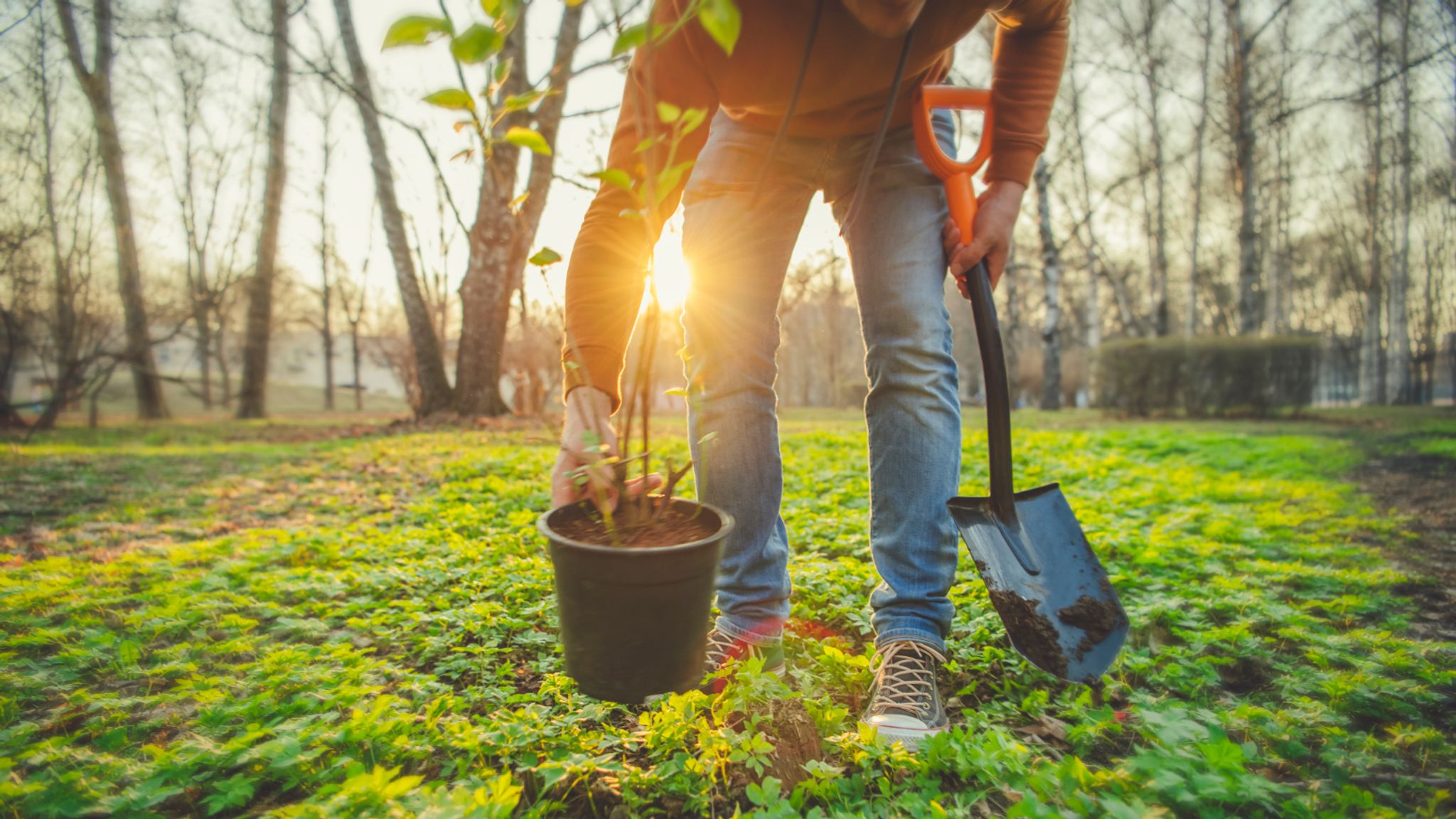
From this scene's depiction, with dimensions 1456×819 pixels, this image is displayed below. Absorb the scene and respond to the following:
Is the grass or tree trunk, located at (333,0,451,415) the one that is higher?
tree trunk, located at (333,0,451,415)

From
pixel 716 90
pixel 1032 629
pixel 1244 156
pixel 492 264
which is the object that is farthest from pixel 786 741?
pixel 1244 156

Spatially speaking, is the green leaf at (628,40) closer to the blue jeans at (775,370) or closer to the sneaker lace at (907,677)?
the blue jeans at (775,370)

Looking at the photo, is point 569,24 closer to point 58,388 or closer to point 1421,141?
point 58,388

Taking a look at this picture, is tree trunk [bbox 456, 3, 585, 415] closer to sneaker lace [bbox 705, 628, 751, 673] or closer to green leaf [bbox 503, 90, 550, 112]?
sneaker lace [bbox 705, 628, 751, 673]

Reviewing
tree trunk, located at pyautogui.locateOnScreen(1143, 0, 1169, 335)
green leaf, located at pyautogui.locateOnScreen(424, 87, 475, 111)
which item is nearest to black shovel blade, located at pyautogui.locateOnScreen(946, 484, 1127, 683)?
green leaf, located at pyautogui.locateOnScreen(424, 87, 475, 111)

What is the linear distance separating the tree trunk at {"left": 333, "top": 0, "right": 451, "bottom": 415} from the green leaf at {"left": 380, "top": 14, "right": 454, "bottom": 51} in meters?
9.54

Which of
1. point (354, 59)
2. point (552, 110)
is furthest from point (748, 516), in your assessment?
point (354, 59)

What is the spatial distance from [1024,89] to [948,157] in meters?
0.26

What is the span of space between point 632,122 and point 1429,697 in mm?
2171

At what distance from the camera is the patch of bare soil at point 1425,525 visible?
6.81 ft

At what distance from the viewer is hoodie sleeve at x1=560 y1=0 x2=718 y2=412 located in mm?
1369

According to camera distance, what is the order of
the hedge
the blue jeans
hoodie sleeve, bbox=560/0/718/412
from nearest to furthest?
1. hoodie sleeve, bbox=560/0/718/412
2. the blue jeans
3. the hedge

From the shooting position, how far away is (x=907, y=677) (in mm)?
1429

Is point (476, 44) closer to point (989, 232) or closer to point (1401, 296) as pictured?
point (989, 232)
